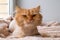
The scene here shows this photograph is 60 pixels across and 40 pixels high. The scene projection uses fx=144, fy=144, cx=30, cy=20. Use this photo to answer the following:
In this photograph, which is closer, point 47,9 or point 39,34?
point 39,34

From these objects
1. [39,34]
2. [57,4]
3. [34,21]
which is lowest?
[39,34]

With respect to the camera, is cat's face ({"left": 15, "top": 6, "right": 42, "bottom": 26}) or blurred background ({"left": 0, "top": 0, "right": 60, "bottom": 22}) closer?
cat's face ({"left": 15, "top": 6, "right": 42, "bottom": 26})

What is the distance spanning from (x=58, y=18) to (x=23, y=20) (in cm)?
97

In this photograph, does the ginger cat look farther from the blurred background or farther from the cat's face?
the blurred background

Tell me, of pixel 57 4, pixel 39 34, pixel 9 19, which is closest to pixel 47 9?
pixel 57 4

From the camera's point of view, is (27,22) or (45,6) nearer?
(27,22)

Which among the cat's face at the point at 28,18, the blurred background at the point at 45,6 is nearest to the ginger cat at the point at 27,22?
the cat's face at the point at 28,18

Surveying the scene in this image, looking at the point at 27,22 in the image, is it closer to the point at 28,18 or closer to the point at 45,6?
the point at 28,18

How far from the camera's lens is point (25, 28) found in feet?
3.43

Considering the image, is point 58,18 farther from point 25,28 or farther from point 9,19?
point 25,28

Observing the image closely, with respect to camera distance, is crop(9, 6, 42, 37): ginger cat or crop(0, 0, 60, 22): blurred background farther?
crop(0, 0, 60, 22): blurred background

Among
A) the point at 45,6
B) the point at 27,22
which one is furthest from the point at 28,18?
the point at 45,6

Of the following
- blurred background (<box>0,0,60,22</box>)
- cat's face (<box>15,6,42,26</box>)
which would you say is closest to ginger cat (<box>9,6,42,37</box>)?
cat's face (<box>15,6,42,26</box>)

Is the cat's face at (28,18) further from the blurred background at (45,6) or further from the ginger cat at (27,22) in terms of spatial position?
the blurred background at (45,6)
